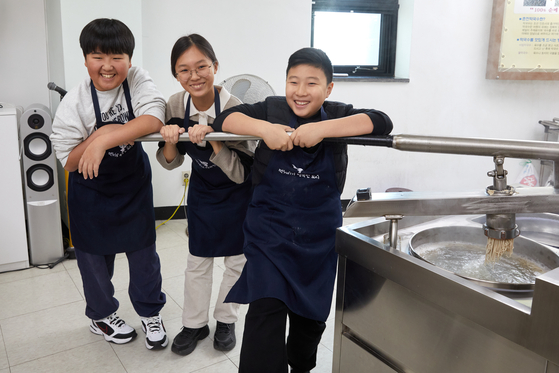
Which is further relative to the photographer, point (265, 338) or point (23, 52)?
point (23, 52)

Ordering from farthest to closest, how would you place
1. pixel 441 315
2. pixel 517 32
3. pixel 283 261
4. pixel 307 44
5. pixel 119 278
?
pixel 517 32, pixel 307 44, pixel 119 278, pixel 283 261, pixel 441 315

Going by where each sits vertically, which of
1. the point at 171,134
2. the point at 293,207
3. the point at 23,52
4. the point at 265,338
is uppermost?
the point at 23,52

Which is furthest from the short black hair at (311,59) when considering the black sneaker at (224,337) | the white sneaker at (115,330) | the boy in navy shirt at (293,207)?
the white sneaker at (115,330)

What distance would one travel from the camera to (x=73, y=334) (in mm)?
1877

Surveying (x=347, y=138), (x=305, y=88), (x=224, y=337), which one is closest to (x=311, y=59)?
(x=305, y=88)

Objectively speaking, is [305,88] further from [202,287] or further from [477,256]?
[202,287]

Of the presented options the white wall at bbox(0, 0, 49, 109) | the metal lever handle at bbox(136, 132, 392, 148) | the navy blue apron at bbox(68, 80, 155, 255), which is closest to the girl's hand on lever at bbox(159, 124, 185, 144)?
the metal lever handle at bbox(136, 132, 392, 148)

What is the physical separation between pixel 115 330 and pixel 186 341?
11.9 inches

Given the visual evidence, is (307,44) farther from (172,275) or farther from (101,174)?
(101,174)

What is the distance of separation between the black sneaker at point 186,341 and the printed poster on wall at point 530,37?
10.5ft

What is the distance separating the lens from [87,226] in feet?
5.39

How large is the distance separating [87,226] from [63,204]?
1.39 metres

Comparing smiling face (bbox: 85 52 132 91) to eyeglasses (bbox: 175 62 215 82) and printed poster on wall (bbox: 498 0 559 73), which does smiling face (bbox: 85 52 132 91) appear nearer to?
eyeglasses (bbox: 175 62 215 82)

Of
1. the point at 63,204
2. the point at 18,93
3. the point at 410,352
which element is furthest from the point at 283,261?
the point at 18,93
